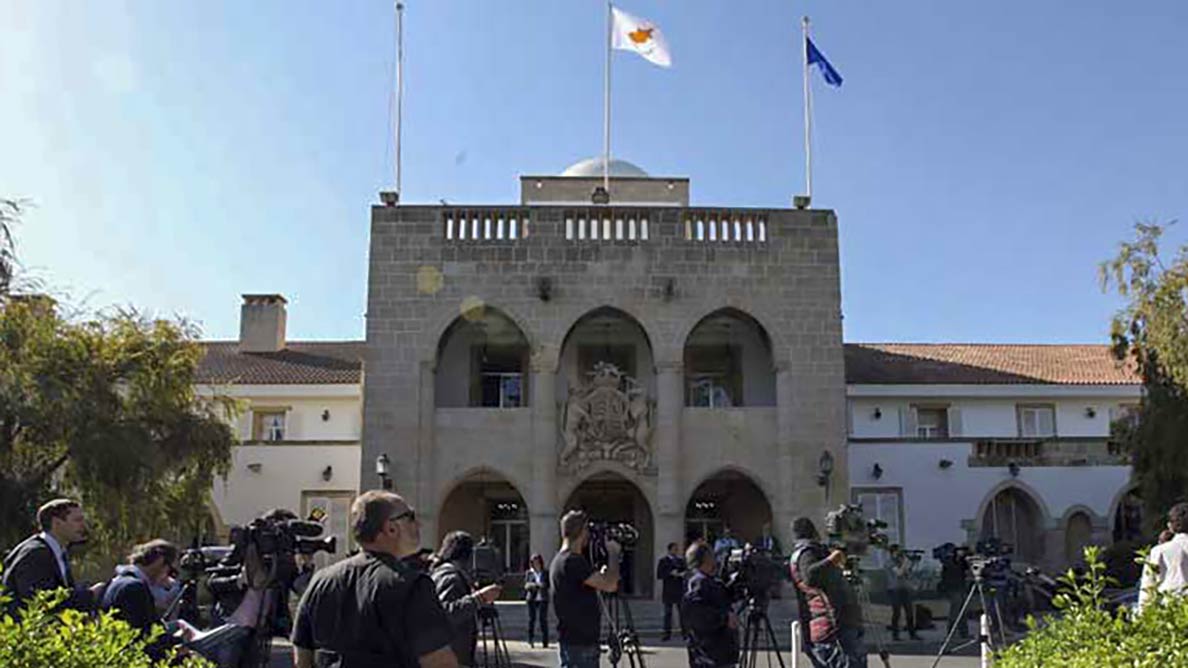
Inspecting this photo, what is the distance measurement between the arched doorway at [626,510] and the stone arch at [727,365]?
105 inches

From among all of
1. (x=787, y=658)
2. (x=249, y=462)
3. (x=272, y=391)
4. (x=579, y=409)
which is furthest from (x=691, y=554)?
(x=272, y=391)

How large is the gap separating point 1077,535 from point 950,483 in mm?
3650

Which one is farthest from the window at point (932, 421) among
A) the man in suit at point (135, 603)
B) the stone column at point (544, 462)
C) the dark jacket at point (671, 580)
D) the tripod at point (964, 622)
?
the man in suit at point (135, 603)

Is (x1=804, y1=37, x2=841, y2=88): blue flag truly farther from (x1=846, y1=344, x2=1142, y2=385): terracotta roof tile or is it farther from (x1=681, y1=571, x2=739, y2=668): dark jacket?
(x1=681, y1=571, x2=739, y2=668): dark jacket

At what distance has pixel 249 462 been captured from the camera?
27359 millimetres

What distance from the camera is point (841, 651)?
27.1 ft

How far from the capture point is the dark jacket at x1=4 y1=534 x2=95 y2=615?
6500 millimetres

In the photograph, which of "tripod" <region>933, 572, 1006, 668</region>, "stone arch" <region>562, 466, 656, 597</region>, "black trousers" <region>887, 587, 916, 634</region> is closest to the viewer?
"tripod" <region>933, 572, 1006, 668</region>

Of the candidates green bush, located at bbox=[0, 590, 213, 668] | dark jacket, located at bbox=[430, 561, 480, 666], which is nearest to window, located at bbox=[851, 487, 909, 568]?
dark jacket, located at bbox=[430, 561, 480, 666]

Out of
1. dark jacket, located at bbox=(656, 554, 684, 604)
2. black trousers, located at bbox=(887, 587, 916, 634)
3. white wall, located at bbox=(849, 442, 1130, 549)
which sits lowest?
black trousers, located at bbox=(887, 587, 916, 634)

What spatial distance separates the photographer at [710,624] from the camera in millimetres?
7996

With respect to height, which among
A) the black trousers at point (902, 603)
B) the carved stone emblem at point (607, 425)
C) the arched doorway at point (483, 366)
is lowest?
the black trousers at point (902, 603)

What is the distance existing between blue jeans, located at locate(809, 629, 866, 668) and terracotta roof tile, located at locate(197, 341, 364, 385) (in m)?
22.6

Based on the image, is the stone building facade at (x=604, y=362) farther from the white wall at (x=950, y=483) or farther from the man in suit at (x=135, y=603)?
the man in suit at (x=135, y=603)
